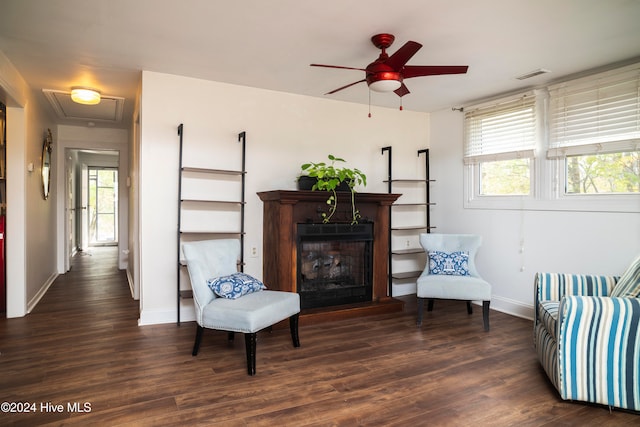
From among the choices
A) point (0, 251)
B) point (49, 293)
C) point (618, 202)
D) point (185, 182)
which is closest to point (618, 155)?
point (618, 202)

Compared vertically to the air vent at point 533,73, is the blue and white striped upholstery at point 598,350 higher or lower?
lower

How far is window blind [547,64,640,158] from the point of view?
3439 mm

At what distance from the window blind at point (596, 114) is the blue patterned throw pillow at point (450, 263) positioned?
1.36 meters

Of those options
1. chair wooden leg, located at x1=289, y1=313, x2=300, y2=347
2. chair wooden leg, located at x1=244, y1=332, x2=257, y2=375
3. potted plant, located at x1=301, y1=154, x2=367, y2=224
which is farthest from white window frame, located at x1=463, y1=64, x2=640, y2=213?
chair wooden leg, located at x1=244, y1=332, x2=257, y2=375

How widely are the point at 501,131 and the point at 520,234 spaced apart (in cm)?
119

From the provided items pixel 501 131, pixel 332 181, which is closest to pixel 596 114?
pixel 501 131

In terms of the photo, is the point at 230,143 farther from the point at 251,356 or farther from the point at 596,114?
the point at 596,114

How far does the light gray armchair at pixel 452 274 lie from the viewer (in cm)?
380

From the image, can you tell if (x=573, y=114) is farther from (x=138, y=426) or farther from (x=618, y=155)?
(x=138, y=426)

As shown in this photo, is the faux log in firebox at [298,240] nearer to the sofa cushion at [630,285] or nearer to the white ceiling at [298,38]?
the white ceiling at [298,38]

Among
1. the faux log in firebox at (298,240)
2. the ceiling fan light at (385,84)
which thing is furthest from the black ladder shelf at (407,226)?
the ceiling fan light at (385,84)

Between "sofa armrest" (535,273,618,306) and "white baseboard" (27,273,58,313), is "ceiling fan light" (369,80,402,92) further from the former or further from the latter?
"white baseboard" (27,273,58,313)

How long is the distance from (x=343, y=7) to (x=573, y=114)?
2.68m

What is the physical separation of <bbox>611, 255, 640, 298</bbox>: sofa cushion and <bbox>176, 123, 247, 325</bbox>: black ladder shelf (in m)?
3.09
